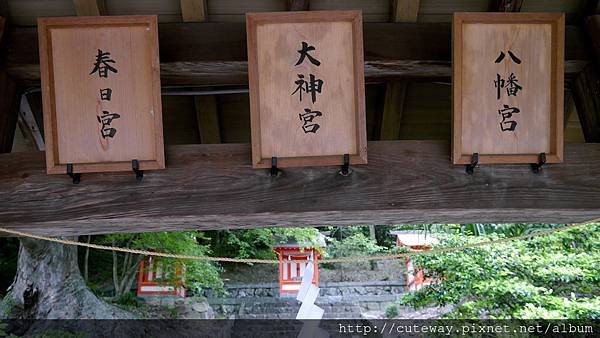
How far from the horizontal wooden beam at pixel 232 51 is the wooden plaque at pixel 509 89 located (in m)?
0.31

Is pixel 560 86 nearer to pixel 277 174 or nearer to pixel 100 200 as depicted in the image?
pixel 277 174

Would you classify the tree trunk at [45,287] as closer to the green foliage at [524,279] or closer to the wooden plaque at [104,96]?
the green foliage at [524,279]

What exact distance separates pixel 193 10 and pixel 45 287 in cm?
634

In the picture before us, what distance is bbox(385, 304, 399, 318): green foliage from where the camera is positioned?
1274cm

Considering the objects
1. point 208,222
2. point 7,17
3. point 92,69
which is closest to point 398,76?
point 208,222

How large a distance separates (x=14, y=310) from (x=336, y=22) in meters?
7.06

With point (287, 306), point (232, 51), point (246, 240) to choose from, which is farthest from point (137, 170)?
point (246, 240)

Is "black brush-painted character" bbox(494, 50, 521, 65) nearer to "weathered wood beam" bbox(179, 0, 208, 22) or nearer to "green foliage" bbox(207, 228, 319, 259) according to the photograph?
"weathered wood beam" bbox(179, 0, 208, 22)

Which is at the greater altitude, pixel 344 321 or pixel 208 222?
pixel 208 222

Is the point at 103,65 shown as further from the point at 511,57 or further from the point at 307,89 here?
the point at 511,57

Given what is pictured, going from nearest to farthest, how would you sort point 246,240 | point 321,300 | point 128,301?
point 128,301 < point 321,300 < point 246,240

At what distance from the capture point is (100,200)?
85.0 inches

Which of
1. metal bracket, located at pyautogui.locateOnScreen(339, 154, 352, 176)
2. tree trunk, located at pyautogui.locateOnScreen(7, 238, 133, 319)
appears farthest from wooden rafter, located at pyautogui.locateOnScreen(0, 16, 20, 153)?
tree trunk, located at pyautogui.locateOnScreen(7, 238, 133, 319)

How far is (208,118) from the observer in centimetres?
308
